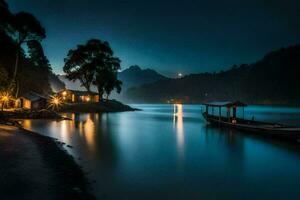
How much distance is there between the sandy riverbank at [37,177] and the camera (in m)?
9.99

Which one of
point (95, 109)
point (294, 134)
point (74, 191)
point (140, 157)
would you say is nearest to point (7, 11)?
point (140, 157)

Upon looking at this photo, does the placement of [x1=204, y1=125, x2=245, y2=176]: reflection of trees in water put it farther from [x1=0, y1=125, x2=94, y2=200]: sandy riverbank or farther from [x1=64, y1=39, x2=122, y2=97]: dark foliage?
[x1=64, y1=39, x2=122, y2=97]: dark foliage

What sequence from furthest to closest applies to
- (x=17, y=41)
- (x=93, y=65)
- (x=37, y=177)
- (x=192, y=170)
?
(x=93, y=65), (x=17, y=41), (x=192, y=170), (x=37, y=177)

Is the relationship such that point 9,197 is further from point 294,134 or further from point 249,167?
point 294,134

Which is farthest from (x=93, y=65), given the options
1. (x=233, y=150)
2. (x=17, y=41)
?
(x=233, y=150)

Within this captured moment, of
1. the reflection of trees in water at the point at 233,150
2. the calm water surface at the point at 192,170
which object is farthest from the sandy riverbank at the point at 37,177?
the reflection of trees in water at the point at 233,150

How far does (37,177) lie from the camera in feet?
39.3

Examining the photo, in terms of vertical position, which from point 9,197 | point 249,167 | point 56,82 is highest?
point 56,82

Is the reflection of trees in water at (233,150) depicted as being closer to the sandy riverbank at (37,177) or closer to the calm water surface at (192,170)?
the calm water surface at (192,170)

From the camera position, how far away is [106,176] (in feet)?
49.9

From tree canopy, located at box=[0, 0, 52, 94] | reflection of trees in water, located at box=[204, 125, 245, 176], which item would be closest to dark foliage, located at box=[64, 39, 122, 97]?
tree canopy, located at box=[0, 0, 52, 94]

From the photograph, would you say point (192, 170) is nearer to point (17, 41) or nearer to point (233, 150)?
point (233, 150)

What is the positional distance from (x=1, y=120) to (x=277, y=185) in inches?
1188

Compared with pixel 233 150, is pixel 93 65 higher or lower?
higher
